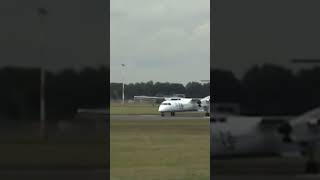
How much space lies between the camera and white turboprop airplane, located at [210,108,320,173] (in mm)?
8156

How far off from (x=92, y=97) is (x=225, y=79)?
1617 mm

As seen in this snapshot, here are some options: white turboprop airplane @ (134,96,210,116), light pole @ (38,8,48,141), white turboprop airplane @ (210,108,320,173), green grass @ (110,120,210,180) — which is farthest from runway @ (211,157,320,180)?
white turboprop airplane @ (134,96,210,116)

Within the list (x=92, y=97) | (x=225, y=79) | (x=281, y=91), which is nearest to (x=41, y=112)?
(x=92, y=97)

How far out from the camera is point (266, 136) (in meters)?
9.31

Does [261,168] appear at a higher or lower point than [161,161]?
higher

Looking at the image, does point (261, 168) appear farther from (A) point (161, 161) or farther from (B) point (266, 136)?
(A) point (161, 161)

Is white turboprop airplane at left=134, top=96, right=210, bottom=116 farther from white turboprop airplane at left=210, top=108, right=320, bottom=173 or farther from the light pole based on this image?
the light pole

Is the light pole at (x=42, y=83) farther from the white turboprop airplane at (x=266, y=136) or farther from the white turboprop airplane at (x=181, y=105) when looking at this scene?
the white turboprop airplane at (x=181, y=105)

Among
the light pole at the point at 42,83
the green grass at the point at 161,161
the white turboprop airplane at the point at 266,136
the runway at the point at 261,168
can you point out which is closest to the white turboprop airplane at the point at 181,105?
the green grass at the point at 161,161

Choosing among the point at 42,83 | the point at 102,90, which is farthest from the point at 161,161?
the point at 102,90

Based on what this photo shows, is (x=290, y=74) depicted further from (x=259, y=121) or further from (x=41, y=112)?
(x=41, y=112)

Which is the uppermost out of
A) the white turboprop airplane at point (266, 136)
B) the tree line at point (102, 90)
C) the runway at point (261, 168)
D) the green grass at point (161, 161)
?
the tree line at point (102, 90)

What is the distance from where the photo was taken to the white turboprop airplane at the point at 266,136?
816 centimetres

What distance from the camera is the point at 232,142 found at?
9102mm
